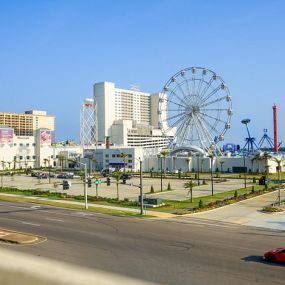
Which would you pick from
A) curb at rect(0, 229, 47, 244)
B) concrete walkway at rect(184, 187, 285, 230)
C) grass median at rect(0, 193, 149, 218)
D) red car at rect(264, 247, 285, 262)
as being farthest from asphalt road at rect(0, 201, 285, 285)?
grass median at rect(0, 193, 149, 218)

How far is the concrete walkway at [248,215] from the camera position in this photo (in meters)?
44.8

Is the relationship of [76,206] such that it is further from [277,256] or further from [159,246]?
[277,256]

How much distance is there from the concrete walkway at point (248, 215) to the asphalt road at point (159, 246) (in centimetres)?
254

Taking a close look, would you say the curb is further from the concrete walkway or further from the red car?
the concrete walkway

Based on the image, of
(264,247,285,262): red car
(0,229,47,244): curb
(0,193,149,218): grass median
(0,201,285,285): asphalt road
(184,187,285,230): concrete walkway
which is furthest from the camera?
(0,193,149,218): grass median

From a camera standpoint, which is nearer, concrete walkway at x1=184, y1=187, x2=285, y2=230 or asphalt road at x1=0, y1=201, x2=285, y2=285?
asphalt road at x1=0, y1=201, x2=285, y2=285

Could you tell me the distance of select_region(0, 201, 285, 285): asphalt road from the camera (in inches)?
877

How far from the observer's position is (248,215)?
1984 inches

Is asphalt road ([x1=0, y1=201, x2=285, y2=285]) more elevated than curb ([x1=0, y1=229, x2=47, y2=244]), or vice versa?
curb ([x1=0, y1=229, x2=47, y2=244])

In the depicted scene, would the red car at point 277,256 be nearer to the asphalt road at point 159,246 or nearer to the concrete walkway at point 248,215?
the asphalt road at point 159,246

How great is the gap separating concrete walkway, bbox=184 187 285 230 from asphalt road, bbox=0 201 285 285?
8.35ft

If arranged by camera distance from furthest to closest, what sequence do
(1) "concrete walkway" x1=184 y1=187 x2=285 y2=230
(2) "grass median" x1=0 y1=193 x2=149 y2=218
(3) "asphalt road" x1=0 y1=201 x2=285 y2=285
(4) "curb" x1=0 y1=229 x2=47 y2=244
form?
1. (2) "grass median" x1=0 y1=193 x2=149 y2=218
2. (1) "concrete walkway" x1=184 y1=187 x2=285 y2=230
3. (4) "curb" x1=0 y1=229 x2=47 y2=244
4. (3) "asphalt road" x1=0 y1=201 x2=285 y2=285

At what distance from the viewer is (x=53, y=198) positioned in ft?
229

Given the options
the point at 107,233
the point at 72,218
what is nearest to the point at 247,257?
the point at 107,233
